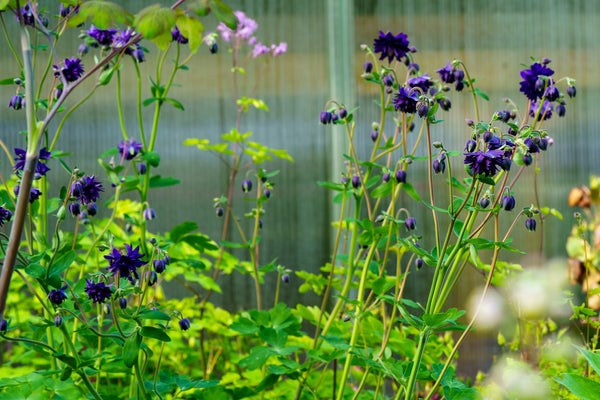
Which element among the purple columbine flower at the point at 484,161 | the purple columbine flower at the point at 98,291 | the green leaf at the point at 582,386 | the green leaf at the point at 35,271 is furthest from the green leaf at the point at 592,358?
the green leaf at the point at 35,271

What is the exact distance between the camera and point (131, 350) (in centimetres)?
91

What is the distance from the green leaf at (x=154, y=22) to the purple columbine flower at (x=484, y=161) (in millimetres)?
466

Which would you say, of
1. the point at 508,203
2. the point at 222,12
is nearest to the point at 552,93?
the point at 508,203

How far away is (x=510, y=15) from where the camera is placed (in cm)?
254

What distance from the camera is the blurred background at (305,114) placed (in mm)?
2369

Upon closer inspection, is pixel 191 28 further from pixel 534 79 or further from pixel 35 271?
pixel 534 79

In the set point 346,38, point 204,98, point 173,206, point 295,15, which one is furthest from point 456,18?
point 173,206

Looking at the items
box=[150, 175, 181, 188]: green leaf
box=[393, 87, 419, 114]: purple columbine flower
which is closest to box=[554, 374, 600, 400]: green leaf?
box=[393, 87, 419, 114]: purple columbine flower

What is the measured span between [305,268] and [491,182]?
5.31 feet

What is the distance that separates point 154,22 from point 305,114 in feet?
5.98

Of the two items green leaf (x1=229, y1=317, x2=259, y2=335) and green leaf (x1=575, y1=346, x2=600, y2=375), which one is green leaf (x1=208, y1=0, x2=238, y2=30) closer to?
green leaf (x1=575, y1=346, x2=600, y2=375)

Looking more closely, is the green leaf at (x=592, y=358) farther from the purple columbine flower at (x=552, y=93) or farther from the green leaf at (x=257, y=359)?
the green leaf at (x=257, y=359)

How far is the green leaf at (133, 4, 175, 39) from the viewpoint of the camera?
622 mm

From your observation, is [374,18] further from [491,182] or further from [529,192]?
[491,182]
